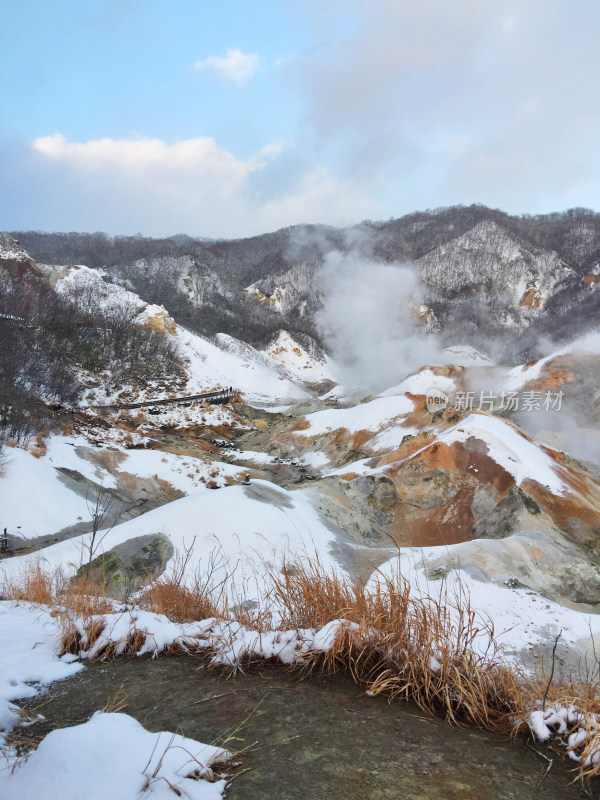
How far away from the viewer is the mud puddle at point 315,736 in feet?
4.86

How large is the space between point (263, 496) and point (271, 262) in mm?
99392

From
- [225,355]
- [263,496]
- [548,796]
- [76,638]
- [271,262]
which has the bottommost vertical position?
[263,496]

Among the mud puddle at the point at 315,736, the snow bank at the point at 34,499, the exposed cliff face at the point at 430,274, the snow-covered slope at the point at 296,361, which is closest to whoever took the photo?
the mud puddle at the point at 315,736

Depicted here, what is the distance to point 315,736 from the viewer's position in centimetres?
178

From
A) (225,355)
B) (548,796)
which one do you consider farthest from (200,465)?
(225,355)

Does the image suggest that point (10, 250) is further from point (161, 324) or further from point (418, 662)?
point (418, 662)

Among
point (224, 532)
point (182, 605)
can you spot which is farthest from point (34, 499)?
point (182, 605)

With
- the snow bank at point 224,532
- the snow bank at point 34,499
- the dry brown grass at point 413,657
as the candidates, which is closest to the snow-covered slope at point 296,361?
the snow bank at point 34,499

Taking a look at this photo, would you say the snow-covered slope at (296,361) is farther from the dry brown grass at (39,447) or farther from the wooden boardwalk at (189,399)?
the dry brown grass at (39,447)

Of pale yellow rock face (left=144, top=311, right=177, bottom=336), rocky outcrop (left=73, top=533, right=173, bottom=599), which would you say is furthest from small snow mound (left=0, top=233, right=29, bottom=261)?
rocky outcrop (left=73, top=533, right=173, bottom=599)

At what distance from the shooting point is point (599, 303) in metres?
80.8

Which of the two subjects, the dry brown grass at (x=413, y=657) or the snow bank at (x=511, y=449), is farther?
the snow bank at (x=511, y=449)

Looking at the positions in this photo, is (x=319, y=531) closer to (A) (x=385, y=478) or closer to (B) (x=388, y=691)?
(A) (x=385, y=478)

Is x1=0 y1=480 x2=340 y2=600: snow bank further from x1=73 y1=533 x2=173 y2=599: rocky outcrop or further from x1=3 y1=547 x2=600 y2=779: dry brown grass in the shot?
x1=3 y1=547 x2=600 y2=779: dry brown grass
